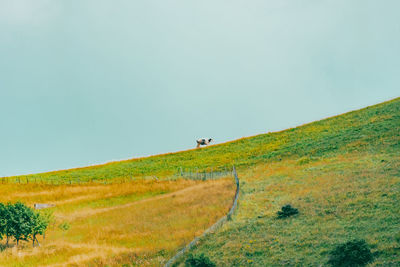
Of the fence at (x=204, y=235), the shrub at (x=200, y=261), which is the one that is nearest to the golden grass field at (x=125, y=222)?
the fence at (x=204, y=235)

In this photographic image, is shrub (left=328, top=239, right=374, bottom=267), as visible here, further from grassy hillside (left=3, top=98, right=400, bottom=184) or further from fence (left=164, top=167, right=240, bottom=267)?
grassy hillside (left=3, top=98, right=400, bottom=184)

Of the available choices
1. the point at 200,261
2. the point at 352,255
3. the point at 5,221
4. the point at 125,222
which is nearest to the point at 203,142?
the point at 125,222

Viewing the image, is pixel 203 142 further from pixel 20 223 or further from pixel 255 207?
pixel 20 223

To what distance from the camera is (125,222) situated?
130ft

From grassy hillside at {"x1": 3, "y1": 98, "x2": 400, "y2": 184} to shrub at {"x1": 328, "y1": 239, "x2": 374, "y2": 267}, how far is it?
3305 cm

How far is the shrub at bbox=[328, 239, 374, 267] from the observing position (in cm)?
1926

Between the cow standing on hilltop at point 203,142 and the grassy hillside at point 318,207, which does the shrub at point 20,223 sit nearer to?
the grassy hillside at point 318,207

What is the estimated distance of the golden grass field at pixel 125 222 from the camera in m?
29.3

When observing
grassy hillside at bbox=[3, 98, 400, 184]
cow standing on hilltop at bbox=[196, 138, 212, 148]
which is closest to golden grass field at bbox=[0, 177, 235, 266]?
grassy hillside at bbox=[3, 98, 400, 184]

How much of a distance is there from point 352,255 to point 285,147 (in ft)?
173

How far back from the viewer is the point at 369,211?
2636 centimetres

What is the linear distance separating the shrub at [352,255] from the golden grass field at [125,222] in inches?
443

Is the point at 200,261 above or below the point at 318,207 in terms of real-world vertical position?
below

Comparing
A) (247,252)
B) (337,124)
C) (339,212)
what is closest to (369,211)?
(339,212)
